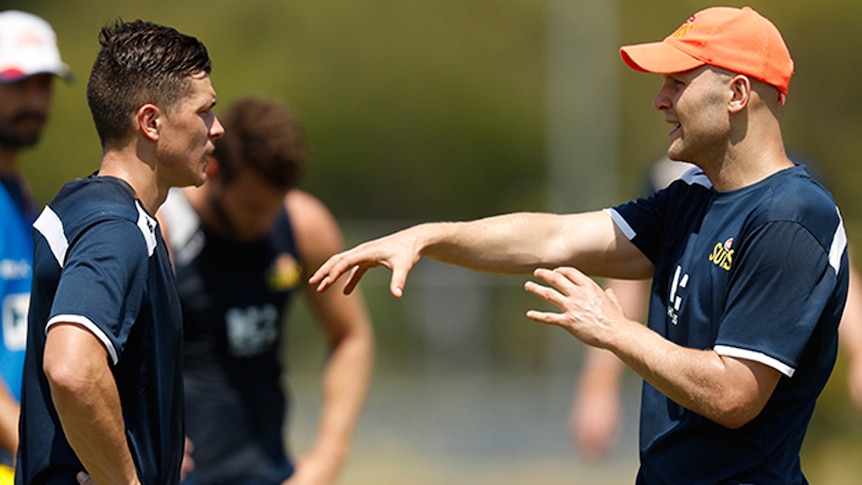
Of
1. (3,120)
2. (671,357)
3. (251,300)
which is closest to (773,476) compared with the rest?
(671,357)

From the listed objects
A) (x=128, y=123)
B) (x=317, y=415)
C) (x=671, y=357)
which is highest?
(x=128, y=123)

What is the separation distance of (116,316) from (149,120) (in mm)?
646

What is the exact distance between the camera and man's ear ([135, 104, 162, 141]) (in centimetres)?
356

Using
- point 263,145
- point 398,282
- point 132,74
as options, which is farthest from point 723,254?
point 263,145

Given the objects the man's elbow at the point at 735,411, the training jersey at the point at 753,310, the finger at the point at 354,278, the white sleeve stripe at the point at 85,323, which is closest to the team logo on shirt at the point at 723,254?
the training jersey at the point at 753,310

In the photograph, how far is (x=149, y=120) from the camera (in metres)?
3.58

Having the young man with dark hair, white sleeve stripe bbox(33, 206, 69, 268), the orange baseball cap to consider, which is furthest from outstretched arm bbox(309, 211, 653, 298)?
white sleeve stripe bbox(33, 206, 69, 268)

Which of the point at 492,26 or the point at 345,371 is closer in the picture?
the point at 345,371

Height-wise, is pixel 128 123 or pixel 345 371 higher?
pixel 128 123

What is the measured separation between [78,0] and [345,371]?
87.8ft

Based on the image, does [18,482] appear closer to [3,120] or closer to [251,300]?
[251,300]

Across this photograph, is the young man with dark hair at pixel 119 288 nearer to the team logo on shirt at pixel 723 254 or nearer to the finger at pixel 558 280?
the finger at pixel 558 280

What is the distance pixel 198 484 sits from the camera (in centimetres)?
546

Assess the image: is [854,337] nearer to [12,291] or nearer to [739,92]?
[739,92]
